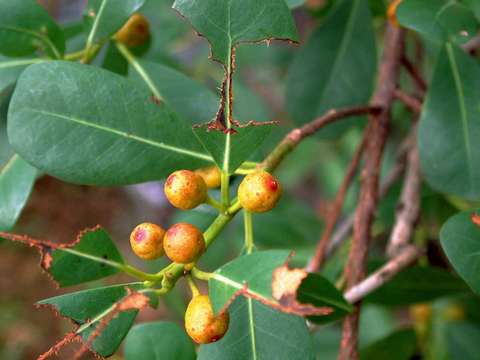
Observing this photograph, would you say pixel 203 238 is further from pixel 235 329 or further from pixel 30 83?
pixel 30 83

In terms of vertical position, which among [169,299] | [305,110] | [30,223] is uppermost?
[305,110]

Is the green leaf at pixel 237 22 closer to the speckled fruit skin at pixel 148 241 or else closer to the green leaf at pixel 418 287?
the speckled fruit skin at pixel 148 241

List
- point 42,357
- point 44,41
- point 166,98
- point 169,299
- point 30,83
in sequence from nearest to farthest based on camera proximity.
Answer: point 42,357 < point 30,83 < point 44,41 < point 166,98 < point 169,299

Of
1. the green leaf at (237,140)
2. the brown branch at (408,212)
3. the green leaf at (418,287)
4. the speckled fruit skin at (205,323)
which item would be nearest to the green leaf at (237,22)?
the green leaf at (237,140)

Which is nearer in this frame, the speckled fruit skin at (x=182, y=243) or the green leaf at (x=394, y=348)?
the speckled fruit skin at (x=182, y=243)

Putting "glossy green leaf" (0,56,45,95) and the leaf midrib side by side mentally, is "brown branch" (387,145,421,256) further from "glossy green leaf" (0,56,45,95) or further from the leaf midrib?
"glossy green leaf" (0,56,45,95)

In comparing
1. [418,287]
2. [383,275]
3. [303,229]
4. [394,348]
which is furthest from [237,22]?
[303,229]

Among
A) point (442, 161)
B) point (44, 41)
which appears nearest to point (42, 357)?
point (44, 41)

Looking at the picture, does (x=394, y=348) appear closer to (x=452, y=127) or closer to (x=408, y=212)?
(x=408, y=212)
